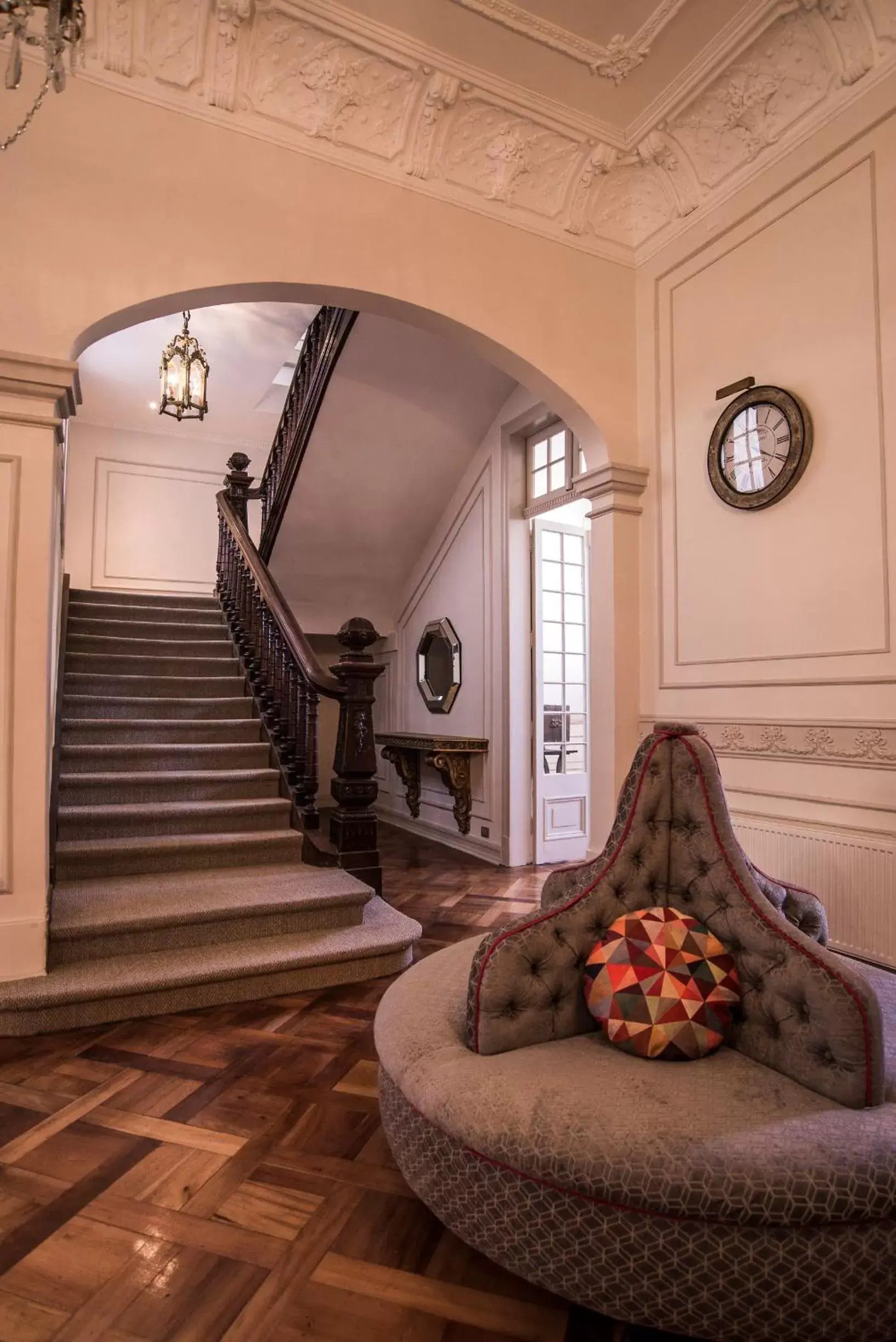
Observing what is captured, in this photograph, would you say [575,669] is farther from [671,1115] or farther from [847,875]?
[671,1115]

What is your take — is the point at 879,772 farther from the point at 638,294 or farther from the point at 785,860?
the point at 638,294

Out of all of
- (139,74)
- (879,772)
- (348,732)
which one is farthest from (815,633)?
(139,74)

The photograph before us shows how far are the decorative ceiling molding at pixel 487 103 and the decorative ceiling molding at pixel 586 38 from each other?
0.22 meters

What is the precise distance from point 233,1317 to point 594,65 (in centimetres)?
422

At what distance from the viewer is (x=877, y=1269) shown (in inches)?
46.5

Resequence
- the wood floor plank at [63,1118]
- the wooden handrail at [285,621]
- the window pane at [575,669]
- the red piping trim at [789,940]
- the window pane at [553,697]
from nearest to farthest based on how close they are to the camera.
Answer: the red piping trim at [789,940]
the wood floor plank at [63,1118]
the wooden handrail at [285,621]
the window pane at [553,697]
the window pane at [575,669]

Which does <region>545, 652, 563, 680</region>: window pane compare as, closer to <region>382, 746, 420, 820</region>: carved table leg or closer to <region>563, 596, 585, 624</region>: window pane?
<region>563, 596, 585, 624</region>: window pane

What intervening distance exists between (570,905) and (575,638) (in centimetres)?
415

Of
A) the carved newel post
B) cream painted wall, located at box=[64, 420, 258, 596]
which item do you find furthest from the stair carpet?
cream painted wall, located at box=[64, 420, 258, 596]

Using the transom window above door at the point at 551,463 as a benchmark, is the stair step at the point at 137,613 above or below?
below

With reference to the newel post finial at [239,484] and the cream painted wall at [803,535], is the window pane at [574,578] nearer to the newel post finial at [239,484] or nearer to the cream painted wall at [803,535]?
the cream painted wall at [803,535]

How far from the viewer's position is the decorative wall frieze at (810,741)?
2650 millimetres

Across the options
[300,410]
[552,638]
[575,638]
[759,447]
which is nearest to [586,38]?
[759,447]

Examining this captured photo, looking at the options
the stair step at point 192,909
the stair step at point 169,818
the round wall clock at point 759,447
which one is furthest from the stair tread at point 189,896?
the round wall clock at point 759,447
